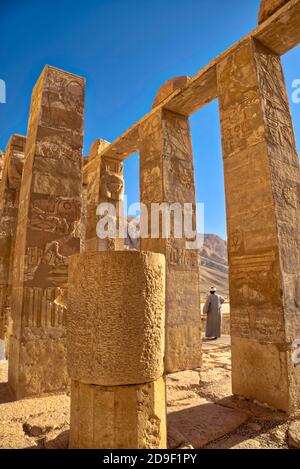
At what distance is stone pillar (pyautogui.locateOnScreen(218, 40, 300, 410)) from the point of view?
302 cm

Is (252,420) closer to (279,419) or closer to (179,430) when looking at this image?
(279,419)

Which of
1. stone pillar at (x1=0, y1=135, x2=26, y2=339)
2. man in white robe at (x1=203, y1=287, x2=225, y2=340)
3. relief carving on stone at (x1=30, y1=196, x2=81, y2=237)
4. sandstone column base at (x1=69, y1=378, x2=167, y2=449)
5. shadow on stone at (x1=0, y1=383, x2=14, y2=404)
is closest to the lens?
sandstone column base at (x1=69, y1=378, x2=167, y2=449)

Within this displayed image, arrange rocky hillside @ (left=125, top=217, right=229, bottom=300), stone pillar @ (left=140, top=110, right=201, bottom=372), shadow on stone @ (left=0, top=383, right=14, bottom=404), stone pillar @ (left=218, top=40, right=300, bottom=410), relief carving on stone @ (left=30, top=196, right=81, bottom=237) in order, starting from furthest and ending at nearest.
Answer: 1. rocky hillside @ (left=125, top=217, right=229, bottom=300)
2. stone pillar @ (left=140, top=110, right=201, bottom=372)
3. relief carving on stone @ (left=30, top=196, right=81, bottom=237)
4. shadow on stone @ (left=0, top=383, right=14, bottom=404)
5. stone pillar @ (left=218, top=40, right=300, bottom=410)

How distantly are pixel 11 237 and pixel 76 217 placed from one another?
133 inches

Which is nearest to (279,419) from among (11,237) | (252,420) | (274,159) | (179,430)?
(252,420)

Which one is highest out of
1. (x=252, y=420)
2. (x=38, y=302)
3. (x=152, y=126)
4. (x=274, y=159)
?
(x=152, y=126)

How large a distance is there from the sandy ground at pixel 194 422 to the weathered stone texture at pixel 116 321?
2.37ft

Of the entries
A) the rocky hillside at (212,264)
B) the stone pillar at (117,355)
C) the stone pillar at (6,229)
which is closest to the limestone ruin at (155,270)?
the stone pillar at (117,355)

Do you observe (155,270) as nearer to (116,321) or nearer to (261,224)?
(116,321)

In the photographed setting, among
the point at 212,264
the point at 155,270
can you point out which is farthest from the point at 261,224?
the point at 212,264

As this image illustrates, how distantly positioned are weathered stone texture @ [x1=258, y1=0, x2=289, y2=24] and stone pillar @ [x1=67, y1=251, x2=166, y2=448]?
355 cm

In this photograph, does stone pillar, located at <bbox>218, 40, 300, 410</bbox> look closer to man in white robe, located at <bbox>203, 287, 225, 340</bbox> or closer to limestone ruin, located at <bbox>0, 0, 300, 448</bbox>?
limestone ruin, located at <bbox>0, 0, 300, 448</bbox>

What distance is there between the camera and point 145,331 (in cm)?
198

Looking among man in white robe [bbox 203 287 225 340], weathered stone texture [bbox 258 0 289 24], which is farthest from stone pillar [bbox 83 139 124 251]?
weathered stone texture [bbox 258 0 289 24]
